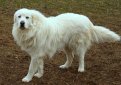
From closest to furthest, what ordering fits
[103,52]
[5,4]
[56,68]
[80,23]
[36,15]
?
[36,15] → [80,23] → [56,68] → [103,52] → [5,4]

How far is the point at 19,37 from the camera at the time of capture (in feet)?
21.7

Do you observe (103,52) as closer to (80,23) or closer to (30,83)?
(80,23)

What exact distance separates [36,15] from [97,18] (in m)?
6.59

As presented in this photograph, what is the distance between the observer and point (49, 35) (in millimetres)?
6699

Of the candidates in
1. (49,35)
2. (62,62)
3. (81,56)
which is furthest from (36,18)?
(62,62)

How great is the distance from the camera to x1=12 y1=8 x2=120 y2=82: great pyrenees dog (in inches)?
256

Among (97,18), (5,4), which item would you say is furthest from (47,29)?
(5,4)

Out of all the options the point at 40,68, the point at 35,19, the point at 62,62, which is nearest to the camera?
the point at 35,19

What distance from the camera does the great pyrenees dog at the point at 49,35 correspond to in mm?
6492

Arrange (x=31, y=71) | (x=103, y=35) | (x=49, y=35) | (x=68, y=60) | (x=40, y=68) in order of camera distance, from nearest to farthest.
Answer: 1. (x=49, y=35)
2. (x=31, y=71)
3. (x=40, y=68)
4. (x=103, y=35)
5. (x=68, y=60)

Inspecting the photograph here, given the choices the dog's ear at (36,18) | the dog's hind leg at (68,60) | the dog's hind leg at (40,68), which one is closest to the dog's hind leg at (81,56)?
the dog's hind leg at (68,60)

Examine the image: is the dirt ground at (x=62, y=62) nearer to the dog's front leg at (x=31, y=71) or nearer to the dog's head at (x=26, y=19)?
the dog's front leg at (x=31, y=71)

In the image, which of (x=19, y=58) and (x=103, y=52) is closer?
(x=19, y=58)

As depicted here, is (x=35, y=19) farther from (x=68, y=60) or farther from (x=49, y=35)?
(x=68, y=60)
